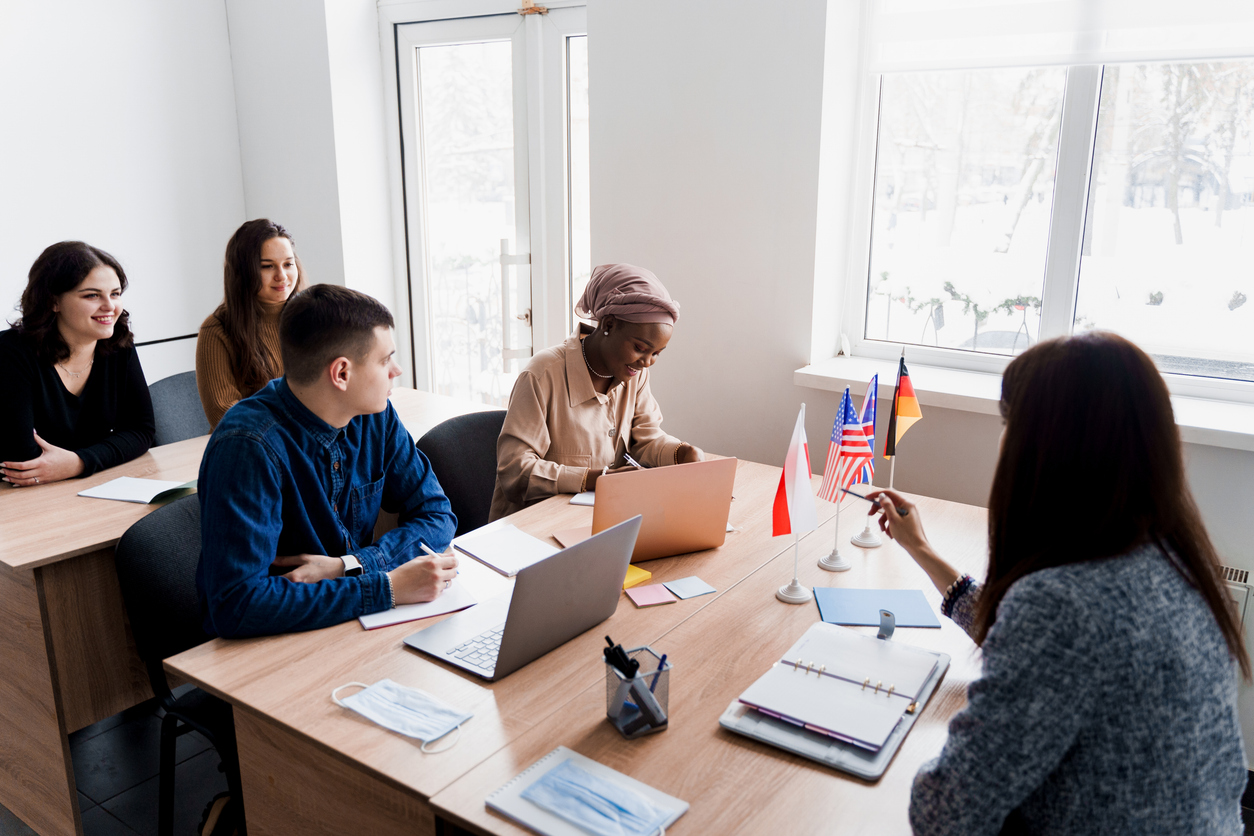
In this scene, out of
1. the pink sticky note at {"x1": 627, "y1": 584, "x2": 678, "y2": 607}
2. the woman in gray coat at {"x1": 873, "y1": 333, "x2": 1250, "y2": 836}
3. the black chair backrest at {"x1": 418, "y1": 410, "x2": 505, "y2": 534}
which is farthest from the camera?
the black chair backrest at {"x1": 418, "y1": 410, "x2": 505, "y2": 534}

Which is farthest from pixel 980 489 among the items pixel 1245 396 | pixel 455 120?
pixel 455 120

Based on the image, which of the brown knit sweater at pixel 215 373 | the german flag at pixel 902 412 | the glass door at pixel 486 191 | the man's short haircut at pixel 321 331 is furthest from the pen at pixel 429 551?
the glass door at pixel 486 191

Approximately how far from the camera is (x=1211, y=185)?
99.3 inches

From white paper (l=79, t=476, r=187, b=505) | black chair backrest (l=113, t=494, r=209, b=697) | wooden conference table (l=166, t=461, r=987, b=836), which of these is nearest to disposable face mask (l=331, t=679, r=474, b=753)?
wooden conference table (l=166, t=461, r=987, b=836)

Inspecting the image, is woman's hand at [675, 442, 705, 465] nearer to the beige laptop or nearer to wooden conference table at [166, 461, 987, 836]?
the beige laptop

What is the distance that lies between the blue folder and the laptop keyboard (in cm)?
60

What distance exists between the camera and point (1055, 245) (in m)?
2.76

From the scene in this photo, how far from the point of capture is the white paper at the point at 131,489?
93.2 inches

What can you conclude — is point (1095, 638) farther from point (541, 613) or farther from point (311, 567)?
point (311, 567)

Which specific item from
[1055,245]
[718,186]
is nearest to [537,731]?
[718,186]

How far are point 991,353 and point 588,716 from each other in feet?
7.02

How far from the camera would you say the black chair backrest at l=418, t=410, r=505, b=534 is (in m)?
2.47

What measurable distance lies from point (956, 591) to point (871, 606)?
9.2 inches

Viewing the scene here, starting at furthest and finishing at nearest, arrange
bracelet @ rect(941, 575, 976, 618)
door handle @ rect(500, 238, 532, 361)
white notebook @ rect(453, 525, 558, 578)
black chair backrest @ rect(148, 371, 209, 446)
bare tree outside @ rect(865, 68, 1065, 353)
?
door handle @ rect(500, 238, 532, 361)
black chair backrest @ rect(148, 371, 209, 446)
bare tree outside @ rect(865, 68, 1065, 353)
white notebook @ rect(453, 525, 558, 578)
bracelet @ rect(941, 575, 976, 618)
